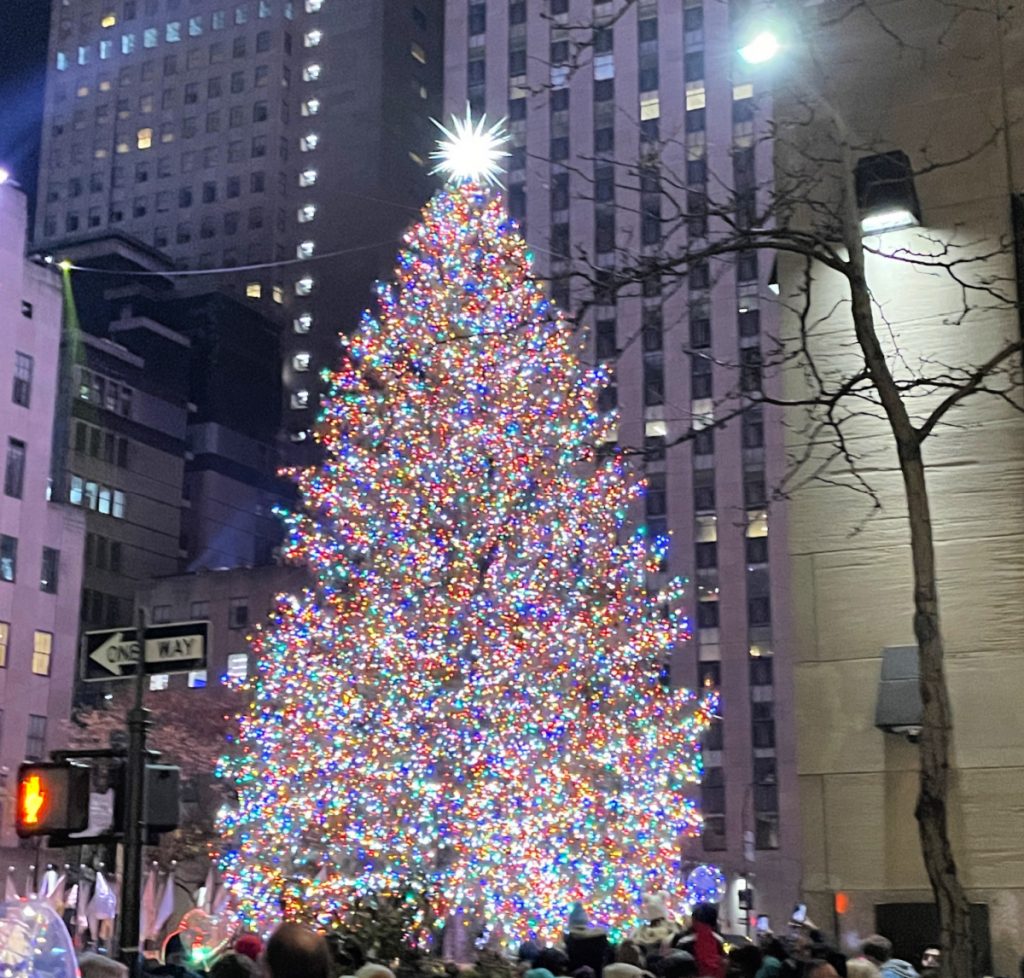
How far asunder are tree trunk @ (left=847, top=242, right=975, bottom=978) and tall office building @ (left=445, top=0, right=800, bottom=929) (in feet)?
218

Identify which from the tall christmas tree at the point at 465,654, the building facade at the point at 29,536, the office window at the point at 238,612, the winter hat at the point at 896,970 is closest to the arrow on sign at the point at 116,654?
the winter hat at the point at 896,970

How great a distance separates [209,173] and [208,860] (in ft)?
258

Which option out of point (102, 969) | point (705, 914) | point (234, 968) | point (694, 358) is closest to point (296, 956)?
point (102, 969)

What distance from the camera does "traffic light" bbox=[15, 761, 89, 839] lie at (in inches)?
369

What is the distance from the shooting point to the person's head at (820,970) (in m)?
8.02

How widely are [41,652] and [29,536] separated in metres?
4.35

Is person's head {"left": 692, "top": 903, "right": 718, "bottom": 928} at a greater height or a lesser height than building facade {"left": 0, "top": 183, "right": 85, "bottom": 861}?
lesser

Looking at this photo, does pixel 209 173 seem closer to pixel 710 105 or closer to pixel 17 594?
pixel 710 105

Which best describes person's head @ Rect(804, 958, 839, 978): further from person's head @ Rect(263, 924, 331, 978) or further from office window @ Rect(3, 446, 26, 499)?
office window @ Rect(3, 446, 26, 499)

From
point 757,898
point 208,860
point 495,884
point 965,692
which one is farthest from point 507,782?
point 757,898

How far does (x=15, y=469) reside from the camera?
186ft

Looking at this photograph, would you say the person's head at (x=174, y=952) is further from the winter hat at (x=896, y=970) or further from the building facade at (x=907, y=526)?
the winter hat at (x=896, y=970)

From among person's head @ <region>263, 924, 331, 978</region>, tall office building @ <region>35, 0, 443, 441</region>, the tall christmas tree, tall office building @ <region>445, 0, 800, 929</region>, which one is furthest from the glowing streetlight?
tall office building @ <region>35, 0, 443, 441</region>

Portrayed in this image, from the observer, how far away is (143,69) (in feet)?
418
